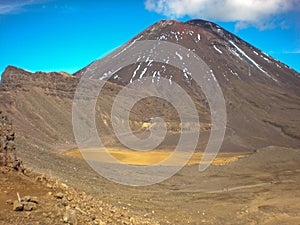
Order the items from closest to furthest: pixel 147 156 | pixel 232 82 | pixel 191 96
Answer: pixel 147 156 → pixel 191 96 → pixel 232 82

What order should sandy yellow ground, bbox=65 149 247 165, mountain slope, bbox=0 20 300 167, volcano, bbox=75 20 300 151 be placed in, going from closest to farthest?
sandy yellow ground, bbox=65 149 247 165, mountain slope, bbox=0 20 300 167, volcano, bbox=75 20 300 151

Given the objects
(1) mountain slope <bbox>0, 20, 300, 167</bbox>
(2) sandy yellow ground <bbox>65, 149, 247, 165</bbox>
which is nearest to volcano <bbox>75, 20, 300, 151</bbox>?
(1) mountain slope <bbox>0, 20, 300, 167</bbox>

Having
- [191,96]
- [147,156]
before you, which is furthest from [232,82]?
[147,156]

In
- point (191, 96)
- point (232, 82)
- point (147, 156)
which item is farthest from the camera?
point (232, 82)

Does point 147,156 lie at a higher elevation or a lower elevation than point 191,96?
lower

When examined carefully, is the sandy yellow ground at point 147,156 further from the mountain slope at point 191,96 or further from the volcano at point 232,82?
the volcano at point 232,82

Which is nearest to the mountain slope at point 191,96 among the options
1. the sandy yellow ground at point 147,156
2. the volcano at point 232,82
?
the volcano at point 232,82

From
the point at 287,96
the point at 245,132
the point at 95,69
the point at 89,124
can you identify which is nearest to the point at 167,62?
the point at 95,69

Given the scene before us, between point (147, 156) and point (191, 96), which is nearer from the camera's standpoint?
point (147, 156)

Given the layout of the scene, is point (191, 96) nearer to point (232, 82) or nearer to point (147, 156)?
point (232, 82)

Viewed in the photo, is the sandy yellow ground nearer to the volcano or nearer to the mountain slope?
the mountain slope

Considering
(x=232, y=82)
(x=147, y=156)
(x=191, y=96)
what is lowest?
(x=147, y=156)
